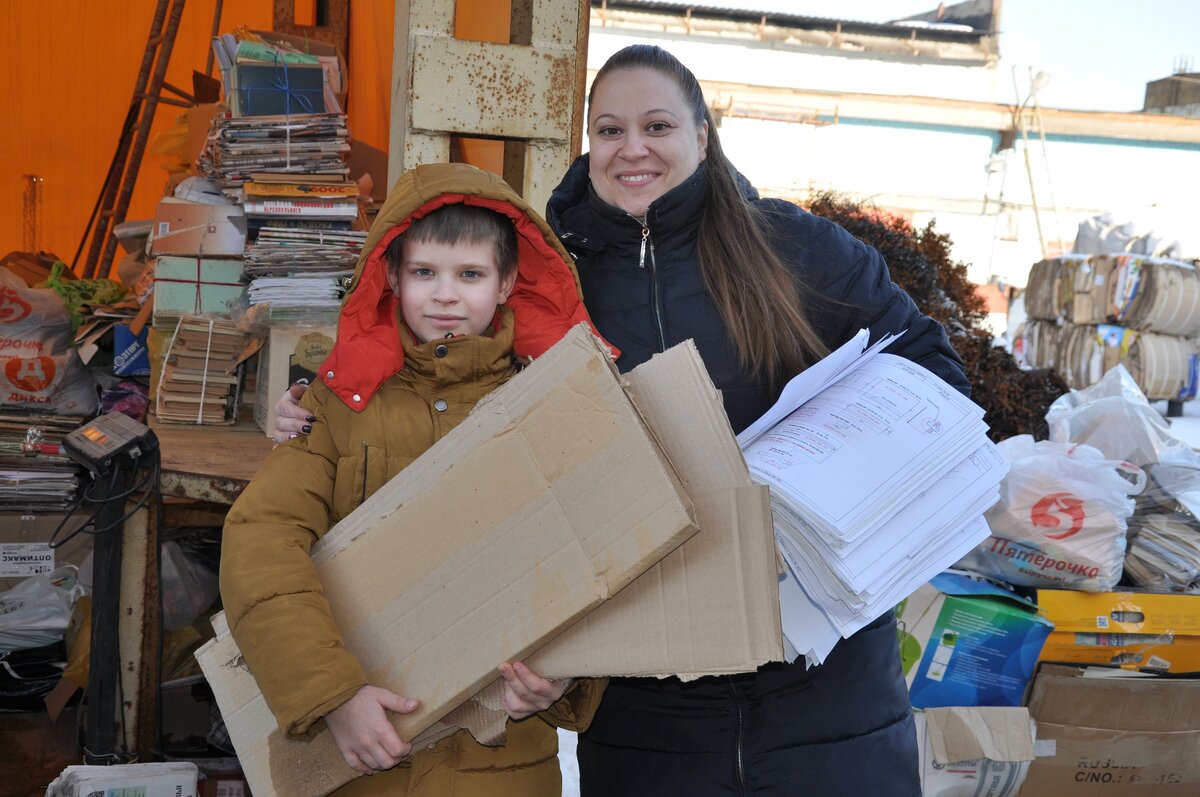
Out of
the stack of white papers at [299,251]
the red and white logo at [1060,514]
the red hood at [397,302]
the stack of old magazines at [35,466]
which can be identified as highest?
the red hood at [397,302]

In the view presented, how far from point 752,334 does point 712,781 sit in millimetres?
696

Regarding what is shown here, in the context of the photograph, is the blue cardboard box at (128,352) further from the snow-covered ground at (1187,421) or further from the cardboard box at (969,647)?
the snow-covered ground at (1187,421)

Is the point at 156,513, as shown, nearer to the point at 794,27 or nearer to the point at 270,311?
the point at 270,311

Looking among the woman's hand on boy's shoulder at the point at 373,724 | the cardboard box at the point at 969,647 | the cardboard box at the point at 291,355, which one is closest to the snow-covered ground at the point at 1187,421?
the cardboard box at the point at 969,647

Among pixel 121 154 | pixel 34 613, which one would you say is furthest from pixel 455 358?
pixel 121 154

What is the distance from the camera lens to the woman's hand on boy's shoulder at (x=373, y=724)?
4.12ft

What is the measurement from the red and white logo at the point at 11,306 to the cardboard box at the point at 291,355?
4.82 ft

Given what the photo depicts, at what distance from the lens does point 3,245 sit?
7160mm

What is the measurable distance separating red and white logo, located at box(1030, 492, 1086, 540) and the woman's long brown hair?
166cm

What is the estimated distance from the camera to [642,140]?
1.66 metres

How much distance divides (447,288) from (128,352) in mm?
3020

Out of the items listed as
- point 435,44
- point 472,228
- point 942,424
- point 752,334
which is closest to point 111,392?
point 435,44

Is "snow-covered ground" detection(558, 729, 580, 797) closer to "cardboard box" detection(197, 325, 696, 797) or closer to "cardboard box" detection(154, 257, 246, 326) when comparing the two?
"cardboard box" detection(197, 325, 696, 797)

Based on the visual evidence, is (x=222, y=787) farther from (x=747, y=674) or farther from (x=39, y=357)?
(x=39, y=357)
